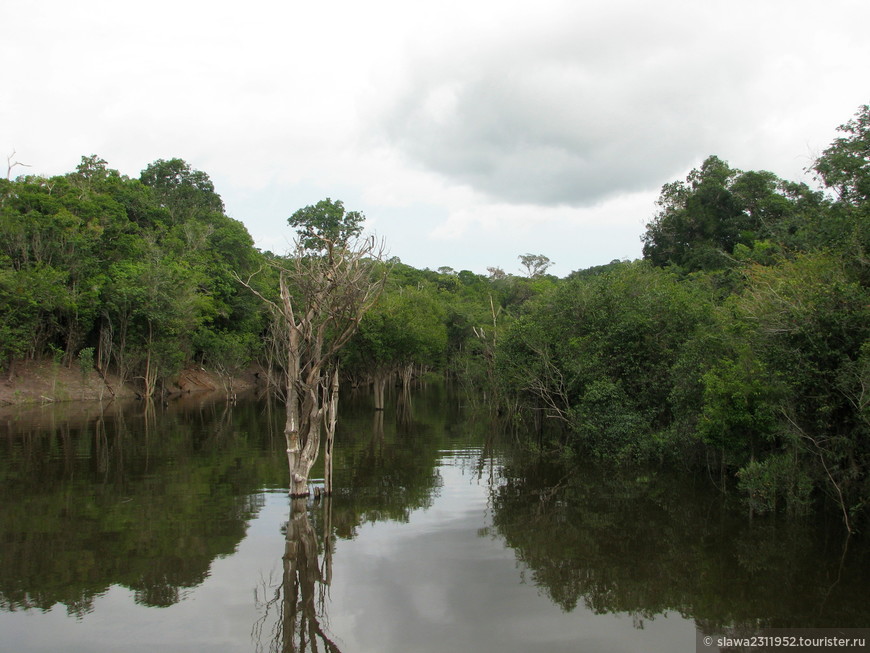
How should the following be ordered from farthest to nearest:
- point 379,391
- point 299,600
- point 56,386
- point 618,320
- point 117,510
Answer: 1. point 56,386
2. point 379,391
3. point 618,320
4. point 117,510
5. point 299,600

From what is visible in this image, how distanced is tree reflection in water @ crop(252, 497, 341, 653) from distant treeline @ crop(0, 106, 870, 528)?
7.32m

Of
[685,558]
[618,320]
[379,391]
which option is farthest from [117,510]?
[379,391]

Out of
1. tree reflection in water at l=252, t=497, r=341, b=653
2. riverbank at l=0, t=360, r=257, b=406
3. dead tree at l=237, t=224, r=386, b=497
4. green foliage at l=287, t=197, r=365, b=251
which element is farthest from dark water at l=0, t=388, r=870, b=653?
green foliage at l=287, t=197, r=365, b=251

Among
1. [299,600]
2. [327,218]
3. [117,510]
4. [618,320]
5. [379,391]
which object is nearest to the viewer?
[299,600]

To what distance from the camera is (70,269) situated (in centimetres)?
4341

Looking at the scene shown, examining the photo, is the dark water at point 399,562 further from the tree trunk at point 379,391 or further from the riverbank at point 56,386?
the riverbank at point 56,386

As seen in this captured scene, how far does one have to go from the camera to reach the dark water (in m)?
9.18

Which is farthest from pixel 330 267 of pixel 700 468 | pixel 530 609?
pixel 700 468

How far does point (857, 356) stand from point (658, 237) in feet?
137

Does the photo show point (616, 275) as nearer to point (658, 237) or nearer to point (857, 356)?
point (857, 356)

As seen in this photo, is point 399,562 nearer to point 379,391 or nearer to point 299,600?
point 299,600

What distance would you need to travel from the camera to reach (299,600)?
33.1ft

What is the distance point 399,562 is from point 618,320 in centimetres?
1405

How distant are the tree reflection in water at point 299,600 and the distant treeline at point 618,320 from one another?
7325 millimetres
